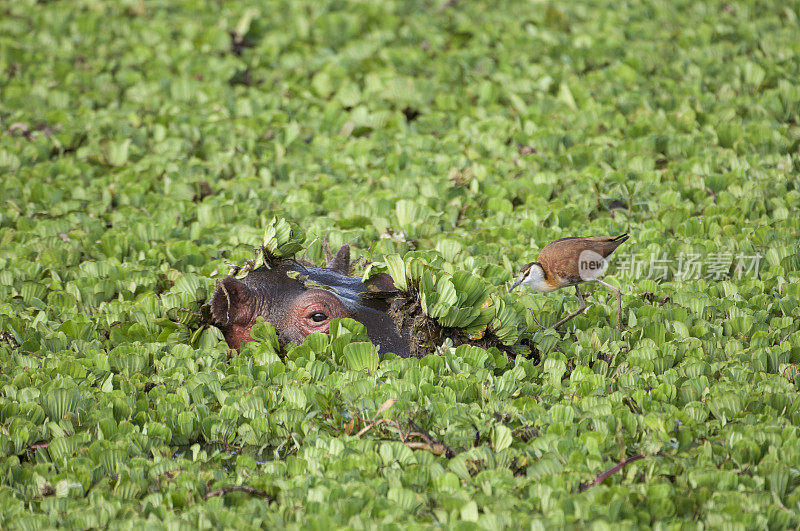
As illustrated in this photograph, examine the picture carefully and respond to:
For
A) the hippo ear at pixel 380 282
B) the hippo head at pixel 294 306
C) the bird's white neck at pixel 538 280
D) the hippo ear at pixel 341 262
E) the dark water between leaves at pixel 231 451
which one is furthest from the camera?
the hippo ear at pixel 341 262

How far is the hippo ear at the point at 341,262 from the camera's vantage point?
16.4 ft

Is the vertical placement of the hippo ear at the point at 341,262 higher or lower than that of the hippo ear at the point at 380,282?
lower

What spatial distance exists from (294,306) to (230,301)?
32cm

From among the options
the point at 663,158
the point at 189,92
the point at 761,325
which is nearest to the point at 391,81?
the point at 189,92

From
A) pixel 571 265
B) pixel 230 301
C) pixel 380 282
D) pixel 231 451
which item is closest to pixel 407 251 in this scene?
pixel 380 282

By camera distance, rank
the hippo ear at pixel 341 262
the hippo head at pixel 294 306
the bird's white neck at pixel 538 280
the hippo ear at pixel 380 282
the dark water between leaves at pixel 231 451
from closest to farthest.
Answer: the dark water between leaves at pixel 231 451, the hippo head at pixel 294 306, the hippo ear at pixel 380 282, the bird's white neck at pixel 538 280, the hippo ear at pixel 341 262

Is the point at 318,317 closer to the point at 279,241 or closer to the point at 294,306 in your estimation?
the point at 294,306

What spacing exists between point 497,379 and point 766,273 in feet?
6.80

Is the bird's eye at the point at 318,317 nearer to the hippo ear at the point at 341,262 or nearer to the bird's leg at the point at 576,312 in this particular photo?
the hippo ear at the point at 341,262

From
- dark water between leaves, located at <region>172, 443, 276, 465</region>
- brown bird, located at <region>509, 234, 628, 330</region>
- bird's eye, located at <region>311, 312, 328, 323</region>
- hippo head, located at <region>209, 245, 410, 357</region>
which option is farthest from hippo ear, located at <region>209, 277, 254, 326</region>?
brown bird, located at <region>509, 234, 628, 330</region>

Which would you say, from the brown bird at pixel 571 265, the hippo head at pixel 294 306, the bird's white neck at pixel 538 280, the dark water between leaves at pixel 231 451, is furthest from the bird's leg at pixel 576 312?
the dark water between leaves at pixel 231 451

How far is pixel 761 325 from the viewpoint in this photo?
4586 millimetres

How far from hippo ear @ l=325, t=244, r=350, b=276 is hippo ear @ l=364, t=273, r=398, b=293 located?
1.12ft

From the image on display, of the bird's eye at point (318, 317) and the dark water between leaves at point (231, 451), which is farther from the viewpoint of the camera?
the bird's eye at point (318, 317)
